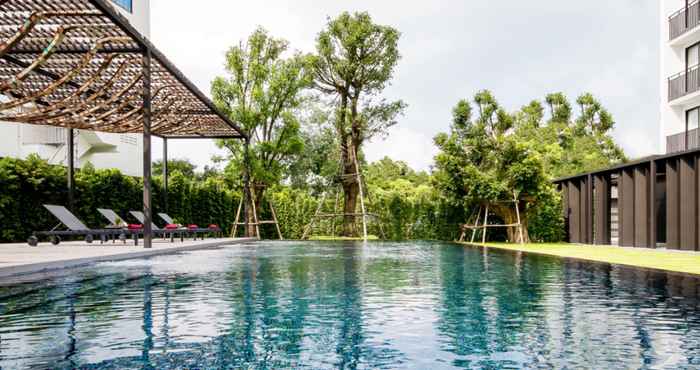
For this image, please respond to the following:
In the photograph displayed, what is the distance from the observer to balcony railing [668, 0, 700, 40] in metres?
24.6

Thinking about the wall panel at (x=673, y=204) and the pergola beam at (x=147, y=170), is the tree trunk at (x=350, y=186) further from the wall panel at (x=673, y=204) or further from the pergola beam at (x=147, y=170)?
the pergola beam at (x=147, y=170)

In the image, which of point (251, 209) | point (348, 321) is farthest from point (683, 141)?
point (348, 321)

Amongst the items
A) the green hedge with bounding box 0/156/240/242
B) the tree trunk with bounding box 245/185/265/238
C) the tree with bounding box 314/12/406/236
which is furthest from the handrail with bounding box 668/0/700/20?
the green hedge with bounding box 0/156/240/242

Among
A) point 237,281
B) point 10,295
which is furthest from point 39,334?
point 237,281

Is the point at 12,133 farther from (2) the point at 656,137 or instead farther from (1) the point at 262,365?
(1) the point at 262,365

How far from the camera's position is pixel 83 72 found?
1589cm

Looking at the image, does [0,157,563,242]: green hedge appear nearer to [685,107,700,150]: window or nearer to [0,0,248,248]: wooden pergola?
[0,0,248,248]: wooden pergola

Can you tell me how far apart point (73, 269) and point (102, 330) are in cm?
624

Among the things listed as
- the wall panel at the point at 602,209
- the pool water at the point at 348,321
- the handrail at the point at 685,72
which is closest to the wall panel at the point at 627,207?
the wall panel at the point at 602,209

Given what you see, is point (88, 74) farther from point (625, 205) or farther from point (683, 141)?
point (683, 141)

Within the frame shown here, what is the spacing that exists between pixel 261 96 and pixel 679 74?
1740 cm

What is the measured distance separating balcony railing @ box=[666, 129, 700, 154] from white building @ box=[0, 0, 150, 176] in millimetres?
28461

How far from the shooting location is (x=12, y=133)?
118 ft

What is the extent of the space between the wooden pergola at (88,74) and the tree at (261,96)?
7.34 meters
